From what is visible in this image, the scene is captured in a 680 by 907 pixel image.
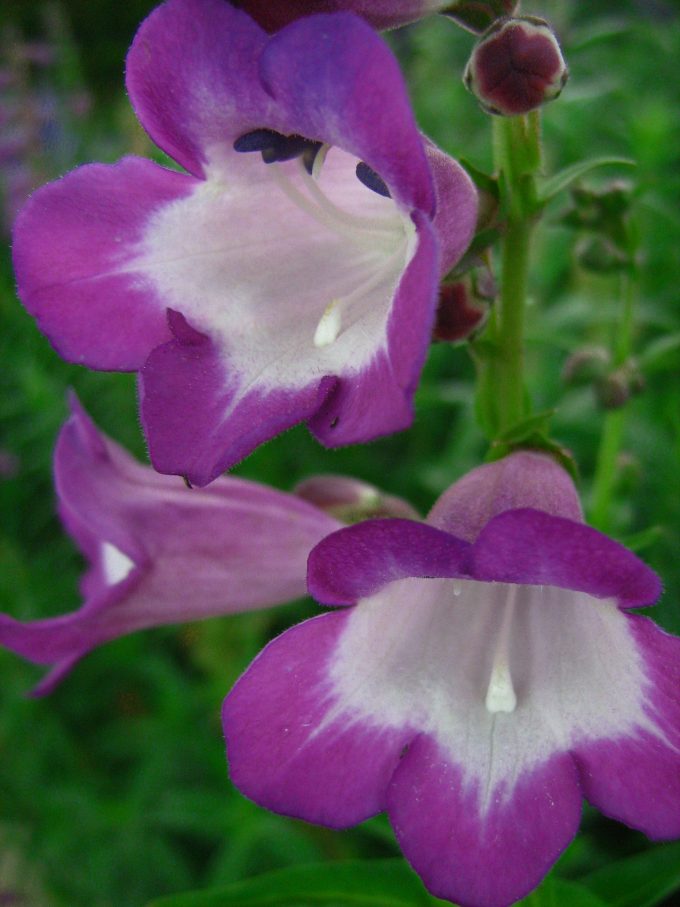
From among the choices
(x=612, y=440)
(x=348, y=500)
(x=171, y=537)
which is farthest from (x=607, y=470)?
(x=171, y=537)

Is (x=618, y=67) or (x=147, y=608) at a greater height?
(x=147, y=608)

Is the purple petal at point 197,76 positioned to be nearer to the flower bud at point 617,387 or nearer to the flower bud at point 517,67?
the flower bud at point 517,67

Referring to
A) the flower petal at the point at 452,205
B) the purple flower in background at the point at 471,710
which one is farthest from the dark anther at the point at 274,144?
the purple flower in background at the point at 471,710

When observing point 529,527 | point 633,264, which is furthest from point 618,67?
point 529,527

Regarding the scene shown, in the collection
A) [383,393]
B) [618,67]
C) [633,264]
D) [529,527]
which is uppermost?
[383,393]

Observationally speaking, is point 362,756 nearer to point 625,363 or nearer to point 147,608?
point 147,608

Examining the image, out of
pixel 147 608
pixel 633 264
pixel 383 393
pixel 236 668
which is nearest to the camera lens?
pixel 383 393

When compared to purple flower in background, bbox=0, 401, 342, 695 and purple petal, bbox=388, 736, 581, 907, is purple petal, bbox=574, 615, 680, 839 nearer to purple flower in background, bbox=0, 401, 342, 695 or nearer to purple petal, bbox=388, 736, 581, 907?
purple petal, bbox=388, 736, 581, 907

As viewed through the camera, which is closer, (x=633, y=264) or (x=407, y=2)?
(x=407, y=2)
